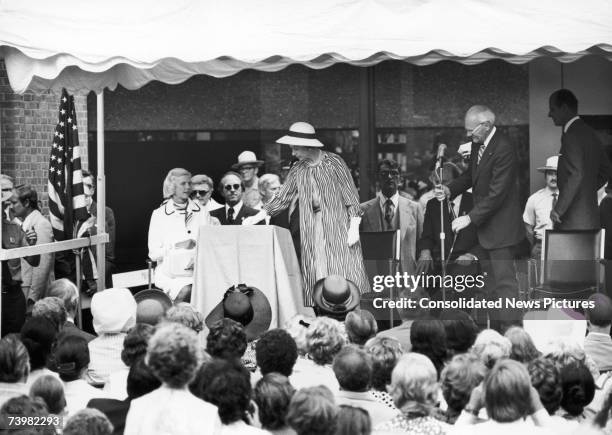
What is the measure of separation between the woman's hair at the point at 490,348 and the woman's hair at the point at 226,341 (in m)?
1.21

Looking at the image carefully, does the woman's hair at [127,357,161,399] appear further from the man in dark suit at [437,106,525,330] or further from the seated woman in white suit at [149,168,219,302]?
the man in dark suit at [437,106,525,330]

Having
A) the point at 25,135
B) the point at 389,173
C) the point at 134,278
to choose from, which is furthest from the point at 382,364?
the point at 25,135

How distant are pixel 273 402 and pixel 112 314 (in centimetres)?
215

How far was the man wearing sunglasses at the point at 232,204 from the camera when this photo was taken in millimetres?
9773

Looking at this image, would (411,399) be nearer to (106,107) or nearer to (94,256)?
(94,256)

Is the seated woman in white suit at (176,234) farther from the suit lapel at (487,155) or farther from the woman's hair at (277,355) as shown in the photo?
the woman's hair at (277,355)

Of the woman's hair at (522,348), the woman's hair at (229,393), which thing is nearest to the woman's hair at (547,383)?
the woman's hair at (522,348)

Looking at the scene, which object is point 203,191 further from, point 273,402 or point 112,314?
point 273,402

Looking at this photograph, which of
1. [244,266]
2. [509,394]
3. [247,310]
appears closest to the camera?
[509,394]

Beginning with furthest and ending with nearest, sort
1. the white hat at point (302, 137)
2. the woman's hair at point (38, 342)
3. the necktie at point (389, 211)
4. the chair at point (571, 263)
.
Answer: the necktie at point (389, 211) < the white hat at point (302, 137) < the chair at point (571, 263) < the woman's hair at point (38, 342)

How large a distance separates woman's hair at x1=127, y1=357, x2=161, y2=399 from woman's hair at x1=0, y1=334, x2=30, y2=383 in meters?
0.53

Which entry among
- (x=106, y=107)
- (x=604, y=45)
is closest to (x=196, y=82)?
(x=106, y=107)

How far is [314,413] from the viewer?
395cm

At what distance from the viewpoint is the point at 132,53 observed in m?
7.32
